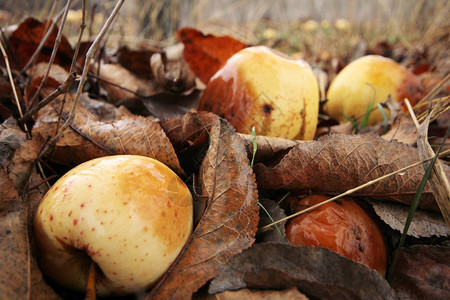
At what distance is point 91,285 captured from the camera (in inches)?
30.6

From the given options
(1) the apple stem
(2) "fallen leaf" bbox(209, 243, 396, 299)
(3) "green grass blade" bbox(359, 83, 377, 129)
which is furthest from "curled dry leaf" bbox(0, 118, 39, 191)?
(3) "green grass blade" bbox(359, 83, 377, 129)

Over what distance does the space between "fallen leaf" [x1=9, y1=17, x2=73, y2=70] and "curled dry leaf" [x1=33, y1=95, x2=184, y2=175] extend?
2.49ft

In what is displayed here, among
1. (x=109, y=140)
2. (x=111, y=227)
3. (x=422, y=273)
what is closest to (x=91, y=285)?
(x=111, y=227)

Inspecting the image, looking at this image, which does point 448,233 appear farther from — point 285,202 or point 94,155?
point 94,155

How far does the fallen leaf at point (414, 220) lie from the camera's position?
1.01 m

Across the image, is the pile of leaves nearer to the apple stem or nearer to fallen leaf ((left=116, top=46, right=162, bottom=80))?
the apple stem

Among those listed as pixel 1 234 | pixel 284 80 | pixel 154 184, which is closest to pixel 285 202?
pixel 154 184

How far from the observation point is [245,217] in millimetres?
907

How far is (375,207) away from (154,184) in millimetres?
668

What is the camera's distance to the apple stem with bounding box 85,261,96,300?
765 mm

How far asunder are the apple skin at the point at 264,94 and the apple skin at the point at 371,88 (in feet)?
1.82

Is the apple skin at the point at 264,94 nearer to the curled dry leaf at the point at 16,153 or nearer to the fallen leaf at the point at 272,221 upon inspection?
the fallen leaf at the point at 272,221

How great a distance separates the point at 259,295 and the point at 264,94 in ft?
2.71

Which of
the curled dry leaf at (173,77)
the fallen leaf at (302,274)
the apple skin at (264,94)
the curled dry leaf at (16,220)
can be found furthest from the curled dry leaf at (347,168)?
the curled dry leaf at (173,77)
